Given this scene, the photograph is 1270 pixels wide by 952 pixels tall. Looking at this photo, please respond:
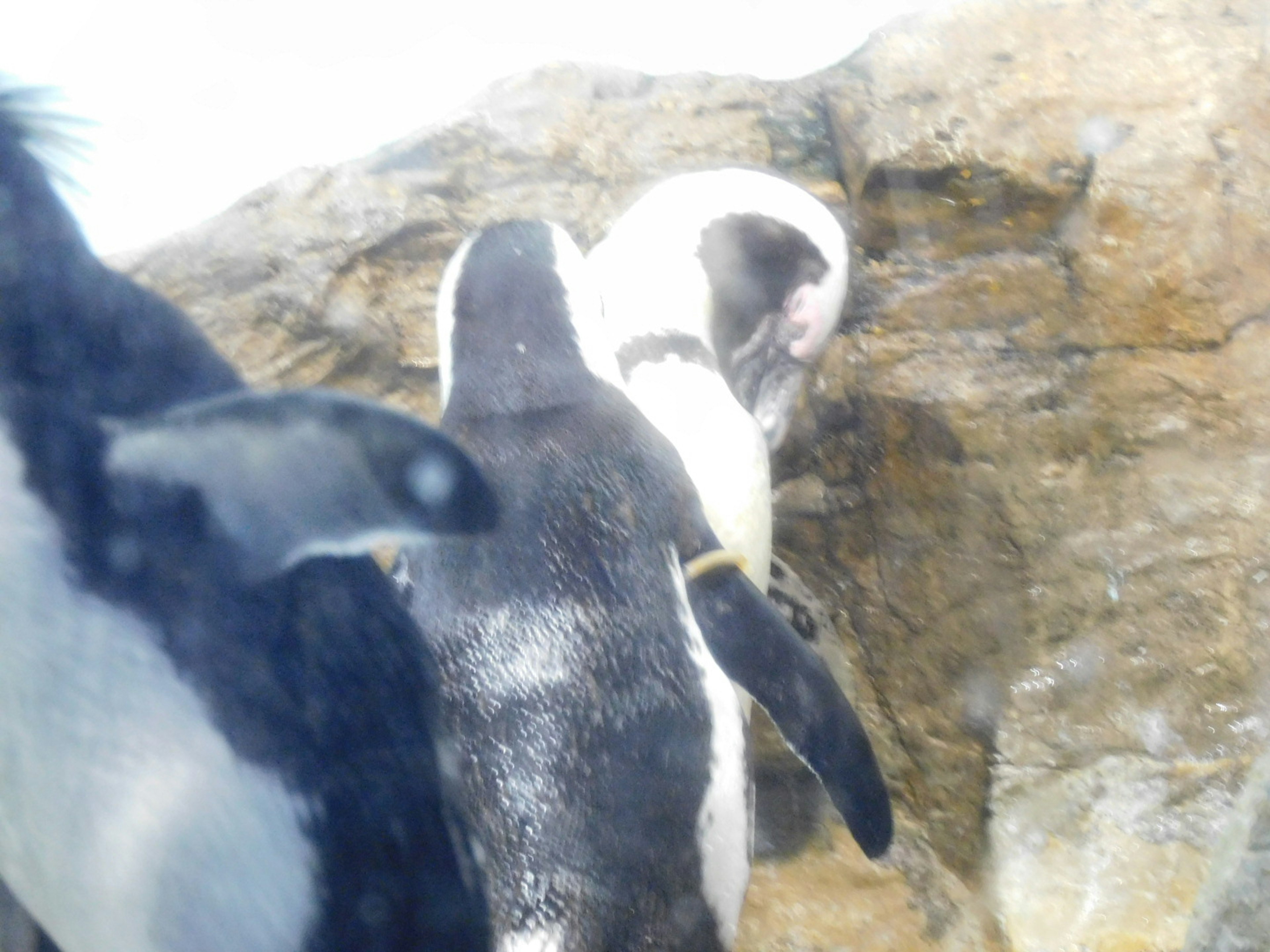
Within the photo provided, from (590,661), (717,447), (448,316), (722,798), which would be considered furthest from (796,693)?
(448,316)

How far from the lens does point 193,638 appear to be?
0.56 meters

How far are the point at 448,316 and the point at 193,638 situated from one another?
3.54ft

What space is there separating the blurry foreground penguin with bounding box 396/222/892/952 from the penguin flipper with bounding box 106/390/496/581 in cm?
46

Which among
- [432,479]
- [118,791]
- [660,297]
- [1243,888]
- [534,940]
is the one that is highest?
[432,479]

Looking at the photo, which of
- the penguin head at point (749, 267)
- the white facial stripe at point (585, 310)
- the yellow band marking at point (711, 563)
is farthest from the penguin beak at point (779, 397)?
the yellow band marking at point (711, 563)

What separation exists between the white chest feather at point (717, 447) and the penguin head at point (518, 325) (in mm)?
177

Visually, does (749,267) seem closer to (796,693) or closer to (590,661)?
(796,693)

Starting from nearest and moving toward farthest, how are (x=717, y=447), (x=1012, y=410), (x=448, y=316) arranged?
(x=448, y=316)
(x=717, y=447)
(x=1012, y=410)

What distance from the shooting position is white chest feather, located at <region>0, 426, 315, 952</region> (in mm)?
541

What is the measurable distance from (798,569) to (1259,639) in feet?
2.83

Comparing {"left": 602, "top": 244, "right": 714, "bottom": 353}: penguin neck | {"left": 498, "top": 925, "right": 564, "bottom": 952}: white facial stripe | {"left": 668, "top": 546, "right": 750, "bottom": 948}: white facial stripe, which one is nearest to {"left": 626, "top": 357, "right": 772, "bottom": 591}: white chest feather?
{"left": 602, "top": 244, "right": 714, "bottom": 353}: penguin neck

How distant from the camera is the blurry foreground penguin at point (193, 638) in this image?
1.65ft

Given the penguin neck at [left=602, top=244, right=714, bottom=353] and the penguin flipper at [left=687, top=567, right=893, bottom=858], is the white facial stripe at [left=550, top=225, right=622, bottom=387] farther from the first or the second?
the penguin flipper at [left=687, top=567, right=893, bottom=858]

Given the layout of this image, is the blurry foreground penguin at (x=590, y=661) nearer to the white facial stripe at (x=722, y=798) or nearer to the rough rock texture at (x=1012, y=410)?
the white facial stripe at (x=722, y=798)
